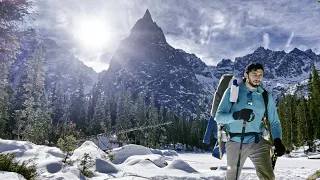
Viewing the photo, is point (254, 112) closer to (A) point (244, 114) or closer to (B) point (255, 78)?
(A) point (244, 114)

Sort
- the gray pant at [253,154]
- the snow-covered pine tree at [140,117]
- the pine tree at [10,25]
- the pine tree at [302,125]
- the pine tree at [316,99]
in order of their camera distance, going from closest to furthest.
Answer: the gray pant at [253,154], the pine tree at [10,25], the pine tree at [316,99], the pine tree at [302,125], the snow-covered pine tree at [140,117]

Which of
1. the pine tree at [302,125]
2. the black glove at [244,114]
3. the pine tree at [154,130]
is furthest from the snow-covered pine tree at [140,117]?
the black glove at [244,114]

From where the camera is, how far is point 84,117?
300 ft

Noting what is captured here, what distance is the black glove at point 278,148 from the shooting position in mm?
4515

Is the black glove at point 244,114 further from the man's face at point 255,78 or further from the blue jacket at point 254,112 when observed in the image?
the man's face at point 255,78

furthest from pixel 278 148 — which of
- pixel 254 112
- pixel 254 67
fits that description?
pixel 254 67

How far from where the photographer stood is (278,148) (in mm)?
4531

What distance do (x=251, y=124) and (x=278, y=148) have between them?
51 centimetres

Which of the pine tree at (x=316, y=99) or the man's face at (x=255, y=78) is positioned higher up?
the pine tree at (x=316, y=99)

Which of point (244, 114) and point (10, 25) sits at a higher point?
A: point (10, 25)

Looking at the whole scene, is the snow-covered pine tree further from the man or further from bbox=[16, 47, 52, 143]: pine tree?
the man

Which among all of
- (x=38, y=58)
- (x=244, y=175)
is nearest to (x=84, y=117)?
(x=38, y=58)

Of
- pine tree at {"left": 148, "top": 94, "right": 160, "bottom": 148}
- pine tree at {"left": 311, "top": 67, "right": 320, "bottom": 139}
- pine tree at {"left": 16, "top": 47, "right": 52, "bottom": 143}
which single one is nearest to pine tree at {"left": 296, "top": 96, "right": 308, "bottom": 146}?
pine tree at {"left": 311, "top": 67, "right": 320, "bottom": 139}

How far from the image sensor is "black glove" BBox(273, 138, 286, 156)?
4.52 metres
